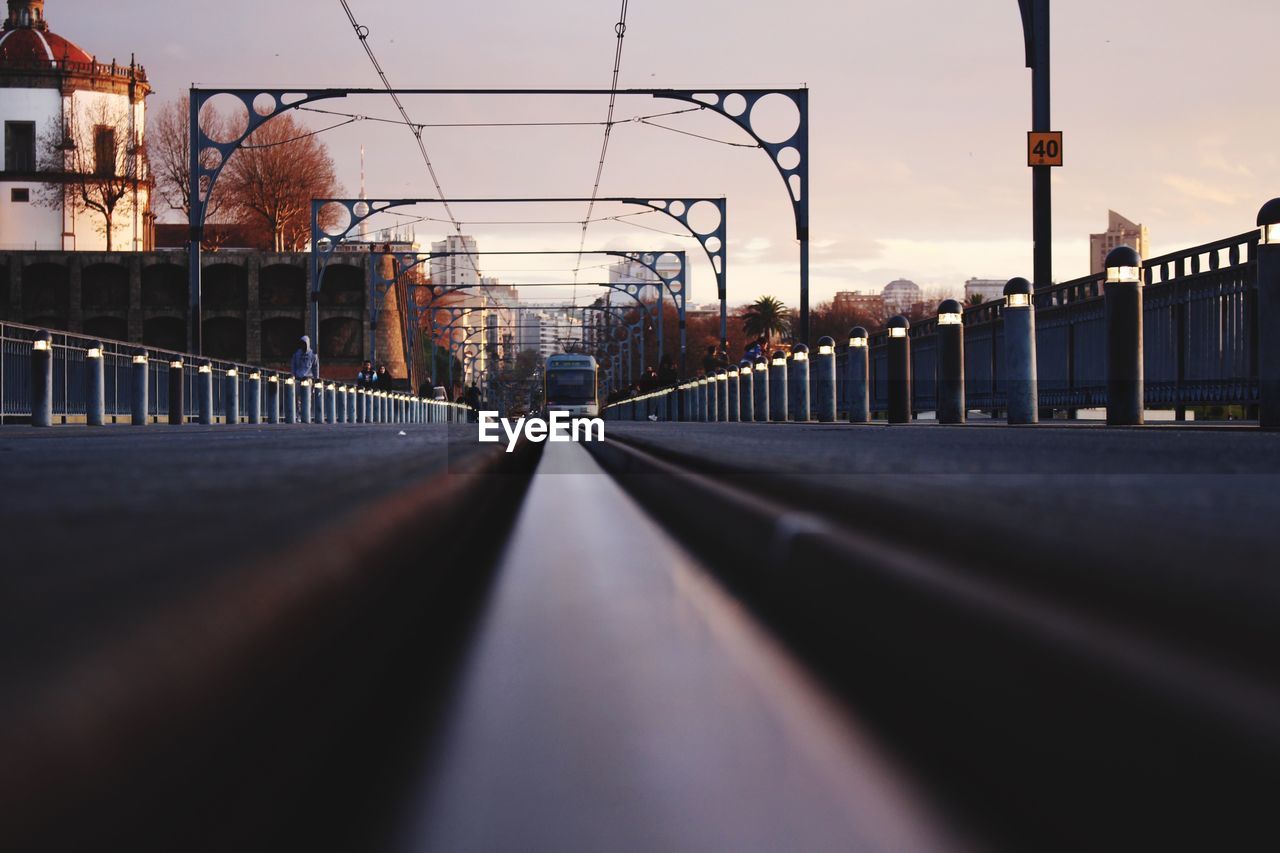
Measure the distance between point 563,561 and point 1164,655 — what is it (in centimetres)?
212

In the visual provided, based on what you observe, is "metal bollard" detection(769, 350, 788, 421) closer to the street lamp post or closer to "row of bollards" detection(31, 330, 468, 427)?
"row of bollards" detection(31, 330, 468, 427)

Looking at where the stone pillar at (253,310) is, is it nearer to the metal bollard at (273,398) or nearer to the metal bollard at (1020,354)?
the metal bollard at (273,398)

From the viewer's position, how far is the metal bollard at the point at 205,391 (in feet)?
74.6

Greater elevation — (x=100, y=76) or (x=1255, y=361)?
(x=100, y=76)

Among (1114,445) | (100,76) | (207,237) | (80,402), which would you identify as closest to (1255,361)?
(1114,445)

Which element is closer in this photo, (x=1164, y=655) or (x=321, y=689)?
(x=1164, y=655)

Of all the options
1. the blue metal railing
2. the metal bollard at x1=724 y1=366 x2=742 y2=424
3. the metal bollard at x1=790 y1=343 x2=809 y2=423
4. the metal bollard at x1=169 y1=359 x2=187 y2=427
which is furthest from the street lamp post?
the metal bollard at x1=169 y1=359 x2=187 y2=427

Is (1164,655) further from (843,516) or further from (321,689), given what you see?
(843,516)

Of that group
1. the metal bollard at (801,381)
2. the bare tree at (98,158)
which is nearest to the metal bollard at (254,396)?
the metal bollard at (801,381)

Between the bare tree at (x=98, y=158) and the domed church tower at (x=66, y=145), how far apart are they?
6 centimetres

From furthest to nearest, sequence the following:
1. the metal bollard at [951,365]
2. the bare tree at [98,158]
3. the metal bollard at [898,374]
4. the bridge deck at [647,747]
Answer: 1. the bare tree at [98,158]
2. the metal bollard at [898,374]
3. the metal bollard at [951,365]
4. the bridge deck at [647,747]

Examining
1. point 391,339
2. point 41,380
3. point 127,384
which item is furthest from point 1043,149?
point 391,339

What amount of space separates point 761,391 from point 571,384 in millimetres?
27774

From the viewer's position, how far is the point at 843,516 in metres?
1.14
